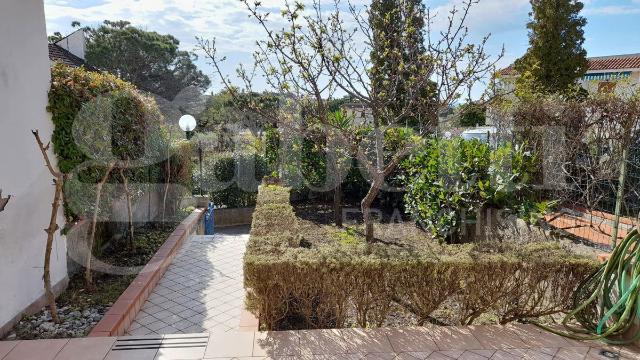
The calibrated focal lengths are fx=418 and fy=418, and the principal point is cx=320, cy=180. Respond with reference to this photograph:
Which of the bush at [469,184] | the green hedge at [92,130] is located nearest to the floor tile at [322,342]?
the green hedge at [92,130]

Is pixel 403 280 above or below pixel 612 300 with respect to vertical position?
above

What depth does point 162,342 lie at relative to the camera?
11.8ft

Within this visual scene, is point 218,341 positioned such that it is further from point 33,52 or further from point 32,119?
point 33,52

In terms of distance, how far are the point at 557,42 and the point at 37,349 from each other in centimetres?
1723

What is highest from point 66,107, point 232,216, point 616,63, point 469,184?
point 616,63

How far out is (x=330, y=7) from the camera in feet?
16.8

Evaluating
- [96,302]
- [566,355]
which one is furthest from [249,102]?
[566,355]

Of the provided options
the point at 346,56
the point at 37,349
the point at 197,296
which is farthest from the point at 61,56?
the point at 37,349

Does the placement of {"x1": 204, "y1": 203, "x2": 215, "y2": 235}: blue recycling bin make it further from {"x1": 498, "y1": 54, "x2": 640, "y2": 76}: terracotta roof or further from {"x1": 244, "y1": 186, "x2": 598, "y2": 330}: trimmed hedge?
{"x1": 498, "y1": 54, "x2": 640, "y2": 76}: terracotta roof

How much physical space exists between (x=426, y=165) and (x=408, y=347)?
14.4 ft

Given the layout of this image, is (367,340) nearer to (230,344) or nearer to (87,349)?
(230,344)

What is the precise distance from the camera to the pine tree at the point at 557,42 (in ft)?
49.2

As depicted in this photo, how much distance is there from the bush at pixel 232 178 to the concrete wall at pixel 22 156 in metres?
8.23

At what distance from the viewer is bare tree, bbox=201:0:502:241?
489cm
